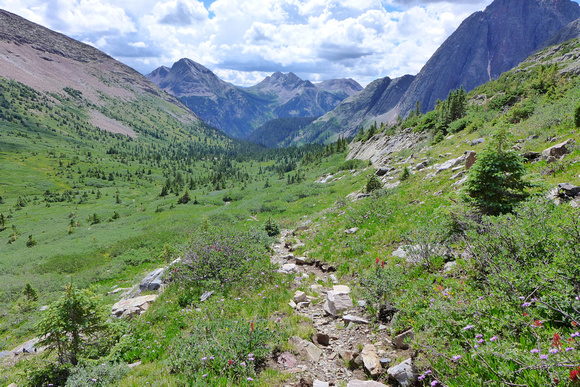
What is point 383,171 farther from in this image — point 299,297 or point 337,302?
point 337,302

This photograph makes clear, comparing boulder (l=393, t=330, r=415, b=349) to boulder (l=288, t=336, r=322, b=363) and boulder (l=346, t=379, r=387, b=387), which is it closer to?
boulder (l=346, t=379, r=387, b=387)

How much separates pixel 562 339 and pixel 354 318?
438cm

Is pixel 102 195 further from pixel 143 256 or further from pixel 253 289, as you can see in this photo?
pixel 253 289

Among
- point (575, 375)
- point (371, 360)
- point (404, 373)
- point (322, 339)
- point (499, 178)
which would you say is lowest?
point (322, 339)

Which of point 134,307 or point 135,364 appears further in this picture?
point 134,307

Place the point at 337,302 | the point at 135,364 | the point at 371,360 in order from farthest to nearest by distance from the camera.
Answer: the point at 337,302, the point at 135,364, the point at 371,360

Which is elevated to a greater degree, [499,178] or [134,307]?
[499,178]

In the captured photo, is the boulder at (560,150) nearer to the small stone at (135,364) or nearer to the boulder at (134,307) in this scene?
the small stone at (135,364)

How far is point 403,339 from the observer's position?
17.8 ft

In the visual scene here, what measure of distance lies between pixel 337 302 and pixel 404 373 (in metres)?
3.39

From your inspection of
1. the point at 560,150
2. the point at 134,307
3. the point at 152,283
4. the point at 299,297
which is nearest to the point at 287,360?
the point at 299,297

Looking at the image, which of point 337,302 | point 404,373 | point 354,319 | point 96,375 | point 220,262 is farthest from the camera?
point 220,262

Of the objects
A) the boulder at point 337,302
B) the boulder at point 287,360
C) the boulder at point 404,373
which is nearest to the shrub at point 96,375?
the boulder at point 287,360

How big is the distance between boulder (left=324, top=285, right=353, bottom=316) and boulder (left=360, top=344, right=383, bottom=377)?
1.98 m
